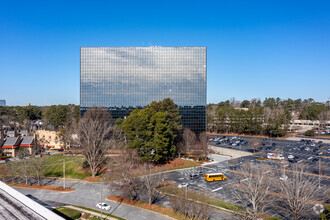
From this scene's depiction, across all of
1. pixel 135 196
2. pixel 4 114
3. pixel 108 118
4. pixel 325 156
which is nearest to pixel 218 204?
pixel 135 196

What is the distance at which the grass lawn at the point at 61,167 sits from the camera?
47.1 m

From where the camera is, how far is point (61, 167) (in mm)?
51469

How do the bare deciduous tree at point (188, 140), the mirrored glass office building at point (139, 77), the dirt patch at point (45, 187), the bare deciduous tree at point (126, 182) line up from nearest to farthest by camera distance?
1. the bare deciduous tree at point (126, 182)
2. the dirt patch at point (45, 187)
3. the bare deciduous tree at point (188, 140)
4. the mirrored glass office building at point (139, 77)

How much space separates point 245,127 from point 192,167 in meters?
52.6

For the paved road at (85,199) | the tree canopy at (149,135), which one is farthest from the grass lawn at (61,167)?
the tree canopy at (149,135)

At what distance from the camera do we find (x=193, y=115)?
76875 mm

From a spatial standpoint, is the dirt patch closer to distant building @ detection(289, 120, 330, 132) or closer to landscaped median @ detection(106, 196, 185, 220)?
landscaped median @ detection(106, 196, 185, 220)

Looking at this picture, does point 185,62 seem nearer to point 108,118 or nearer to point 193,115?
point 193,115

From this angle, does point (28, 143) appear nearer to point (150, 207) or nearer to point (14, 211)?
point (14, 211)

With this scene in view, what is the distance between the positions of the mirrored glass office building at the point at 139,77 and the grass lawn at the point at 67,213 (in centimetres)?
4935

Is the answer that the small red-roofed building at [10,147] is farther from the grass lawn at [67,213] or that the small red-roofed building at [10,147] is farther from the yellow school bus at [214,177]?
the yellow school bus at [214,177]

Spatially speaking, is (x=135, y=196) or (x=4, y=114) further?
(x=4, y=114)

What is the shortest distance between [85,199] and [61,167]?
19.9m

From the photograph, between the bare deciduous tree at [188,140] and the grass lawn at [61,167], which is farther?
the bare deciduous tree at [188,140]
